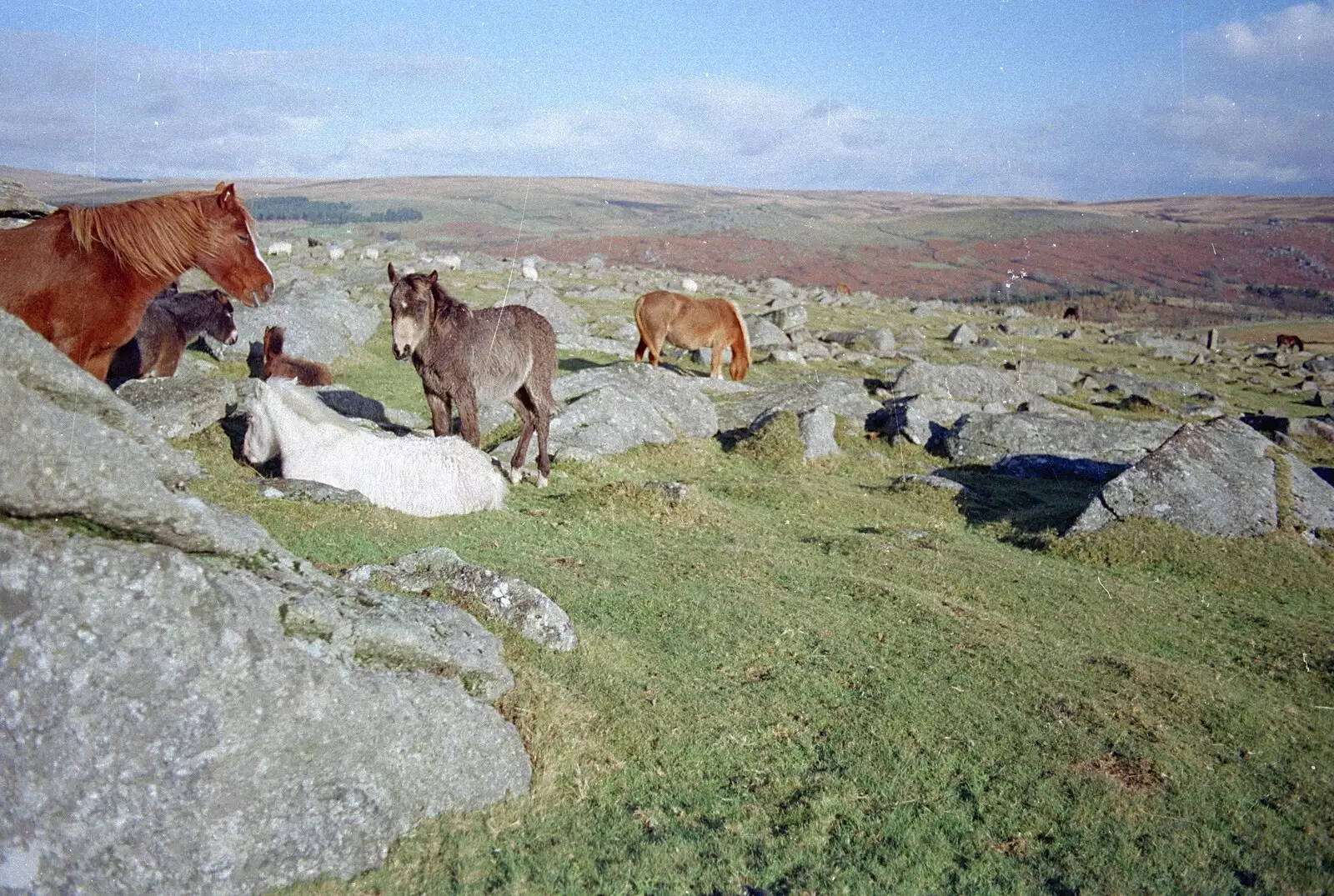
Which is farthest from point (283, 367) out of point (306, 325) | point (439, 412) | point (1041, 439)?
point (1041, 439)

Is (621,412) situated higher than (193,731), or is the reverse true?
(193,731)

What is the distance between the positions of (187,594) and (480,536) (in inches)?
224

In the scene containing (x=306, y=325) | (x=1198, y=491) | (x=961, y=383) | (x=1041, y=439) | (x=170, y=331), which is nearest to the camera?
(x=1198, y=491)

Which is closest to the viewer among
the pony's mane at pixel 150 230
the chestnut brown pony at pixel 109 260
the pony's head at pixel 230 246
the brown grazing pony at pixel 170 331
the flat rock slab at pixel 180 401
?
the chestnut brown pony at pixel 109 260

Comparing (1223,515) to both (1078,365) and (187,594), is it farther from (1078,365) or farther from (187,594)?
(1078,365)

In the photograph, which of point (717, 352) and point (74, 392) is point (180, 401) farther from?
point (717, 352)

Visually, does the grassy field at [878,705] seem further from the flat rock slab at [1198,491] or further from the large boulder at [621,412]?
the large boulder at [621,412]

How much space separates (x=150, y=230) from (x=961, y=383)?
20026 millimetres

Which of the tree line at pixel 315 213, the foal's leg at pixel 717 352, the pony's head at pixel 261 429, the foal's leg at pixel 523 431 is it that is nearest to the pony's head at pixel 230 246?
the pony's head at pixel 261 429

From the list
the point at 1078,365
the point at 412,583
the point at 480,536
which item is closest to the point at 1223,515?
the point at 480,536

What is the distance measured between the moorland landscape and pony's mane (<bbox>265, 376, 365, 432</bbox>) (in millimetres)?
1086

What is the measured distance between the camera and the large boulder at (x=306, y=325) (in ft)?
65.3

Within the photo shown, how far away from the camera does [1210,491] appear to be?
1323 cm

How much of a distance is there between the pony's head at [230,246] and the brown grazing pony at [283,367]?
294 inches
